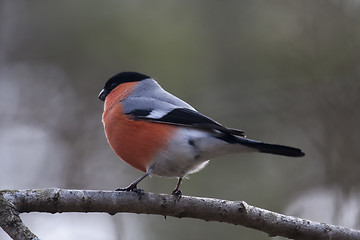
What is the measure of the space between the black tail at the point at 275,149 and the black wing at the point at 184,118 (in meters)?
0.21

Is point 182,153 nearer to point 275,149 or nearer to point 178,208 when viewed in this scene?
point 178,208

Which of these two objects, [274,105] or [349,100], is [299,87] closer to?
[274,105]

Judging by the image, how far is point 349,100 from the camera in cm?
579

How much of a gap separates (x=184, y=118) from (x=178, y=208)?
96 cm

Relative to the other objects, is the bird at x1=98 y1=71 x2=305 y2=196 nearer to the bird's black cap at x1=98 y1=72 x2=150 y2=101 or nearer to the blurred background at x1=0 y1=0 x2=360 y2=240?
the bird's black cap at x1=98 y1=72 x2=150 y2=101

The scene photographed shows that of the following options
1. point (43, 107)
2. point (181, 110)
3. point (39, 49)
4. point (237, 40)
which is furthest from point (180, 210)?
point (39, 49)

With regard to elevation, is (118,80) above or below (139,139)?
above

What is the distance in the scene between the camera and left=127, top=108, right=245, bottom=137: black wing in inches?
147

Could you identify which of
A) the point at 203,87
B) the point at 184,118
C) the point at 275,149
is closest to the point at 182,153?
the point at 184,118

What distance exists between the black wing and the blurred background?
2227 millimetres

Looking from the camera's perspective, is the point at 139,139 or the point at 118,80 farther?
the point at 118,80

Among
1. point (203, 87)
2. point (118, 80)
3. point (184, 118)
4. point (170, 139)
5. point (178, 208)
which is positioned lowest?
point (178, 208)

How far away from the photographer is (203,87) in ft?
26.0

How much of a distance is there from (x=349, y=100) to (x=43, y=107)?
18.0ft
